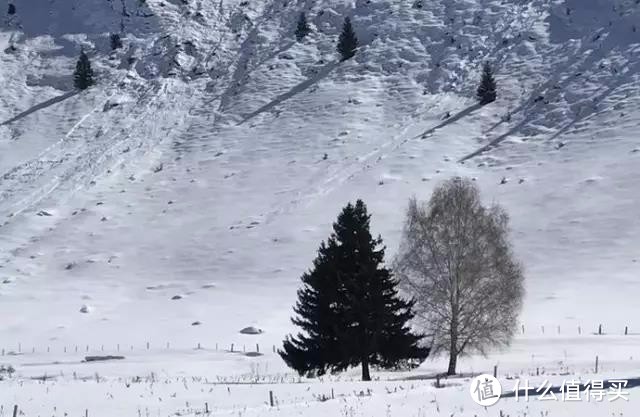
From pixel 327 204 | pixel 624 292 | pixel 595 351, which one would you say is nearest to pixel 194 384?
pixel 595 351

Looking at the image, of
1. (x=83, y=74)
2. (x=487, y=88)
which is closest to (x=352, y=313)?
(x=487, y=88)

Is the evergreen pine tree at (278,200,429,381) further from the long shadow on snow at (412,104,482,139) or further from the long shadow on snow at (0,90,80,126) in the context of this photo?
the long shadow on snow at (0,90,80,126)

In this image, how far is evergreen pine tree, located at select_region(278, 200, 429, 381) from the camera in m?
26.3

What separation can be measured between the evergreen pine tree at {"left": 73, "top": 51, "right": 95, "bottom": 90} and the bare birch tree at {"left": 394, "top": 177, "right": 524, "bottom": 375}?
6182 centimetres

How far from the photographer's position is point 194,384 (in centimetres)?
2500

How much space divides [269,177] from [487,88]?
2184 centimetres

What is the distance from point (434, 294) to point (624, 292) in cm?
1684

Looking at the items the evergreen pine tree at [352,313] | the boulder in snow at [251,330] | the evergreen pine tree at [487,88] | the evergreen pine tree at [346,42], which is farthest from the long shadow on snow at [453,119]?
the evergreen pine tree at [352,313]

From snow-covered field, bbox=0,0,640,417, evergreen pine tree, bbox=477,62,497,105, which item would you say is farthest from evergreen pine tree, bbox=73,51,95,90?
evergreen pine tree, bbox=477,62,497,105

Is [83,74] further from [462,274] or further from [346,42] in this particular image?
[462,274]

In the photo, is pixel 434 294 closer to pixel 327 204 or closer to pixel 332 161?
pixel 327 204

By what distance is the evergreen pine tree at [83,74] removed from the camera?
8262 centimetres

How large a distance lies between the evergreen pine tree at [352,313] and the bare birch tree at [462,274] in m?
2.63

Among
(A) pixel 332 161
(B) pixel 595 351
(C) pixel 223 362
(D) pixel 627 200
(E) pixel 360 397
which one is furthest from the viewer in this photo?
(A) pixel 332 161
